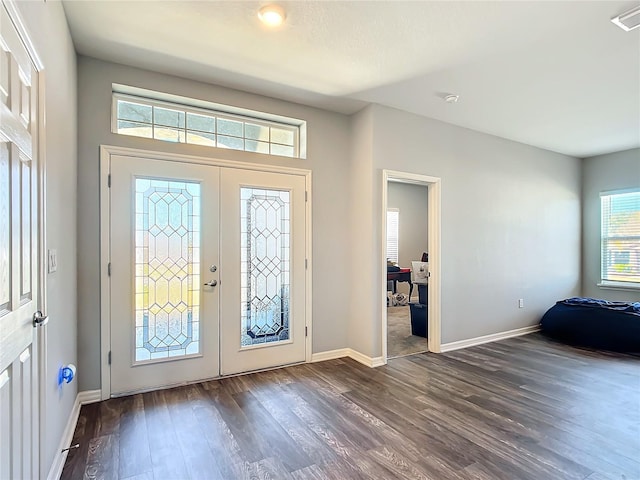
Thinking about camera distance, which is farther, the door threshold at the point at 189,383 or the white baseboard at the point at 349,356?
the white baseboard at the point at 349,356

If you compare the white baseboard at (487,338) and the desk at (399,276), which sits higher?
the desk at (399,276)

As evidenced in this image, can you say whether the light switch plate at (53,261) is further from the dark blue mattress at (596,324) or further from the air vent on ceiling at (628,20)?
the dark blue mattress at (596,324)

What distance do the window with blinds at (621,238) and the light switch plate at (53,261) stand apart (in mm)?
7352

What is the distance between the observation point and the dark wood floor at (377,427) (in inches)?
77.1

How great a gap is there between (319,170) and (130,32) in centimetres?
207

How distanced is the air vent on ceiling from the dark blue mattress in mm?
3434

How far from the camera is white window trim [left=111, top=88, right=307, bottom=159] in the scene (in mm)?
2979

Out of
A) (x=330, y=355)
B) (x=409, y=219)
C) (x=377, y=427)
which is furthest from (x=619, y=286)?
(x=377, y=427)

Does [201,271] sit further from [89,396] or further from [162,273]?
[89,396]

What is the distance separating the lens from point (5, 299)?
121 centimetres

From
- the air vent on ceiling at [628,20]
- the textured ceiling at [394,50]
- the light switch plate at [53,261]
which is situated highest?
the textured ceiling at [394,50]

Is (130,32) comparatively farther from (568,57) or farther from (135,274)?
(568,57)

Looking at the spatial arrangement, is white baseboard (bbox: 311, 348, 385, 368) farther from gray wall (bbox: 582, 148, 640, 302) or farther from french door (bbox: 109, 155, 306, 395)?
gray wall (bbox: 582, 148, 640, 302)

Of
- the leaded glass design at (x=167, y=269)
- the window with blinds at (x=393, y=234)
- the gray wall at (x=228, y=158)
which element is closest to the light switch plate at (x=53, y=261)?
the gray wall at (x=228, y=158)
